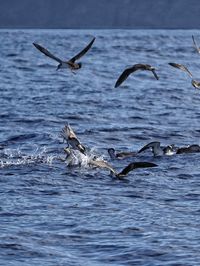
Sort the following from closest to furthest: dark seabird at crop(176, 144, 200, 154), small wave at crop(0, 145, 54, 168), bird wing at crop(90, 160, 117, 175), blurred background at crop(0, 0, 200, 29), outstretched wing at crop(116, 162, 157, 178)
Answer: outstretched wing at crop(116, 162, 157, 178), bird wing at crop(90, 160, 117, 175), small wave at crop(0, 145, 54, 168), dark seabird at crop(176, 144, 200, 154), blurred background at crop(0, 0, 200, 29)

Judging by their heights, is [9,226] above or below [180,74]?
below

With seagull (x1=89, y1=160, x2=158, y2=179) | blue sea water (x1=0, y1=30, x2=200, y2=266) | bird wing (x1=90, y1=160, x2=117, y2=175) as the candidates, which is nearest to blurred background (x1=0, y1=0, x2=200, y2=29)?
blue sea water (x1=0, y1=30, x2=200, y2=266)

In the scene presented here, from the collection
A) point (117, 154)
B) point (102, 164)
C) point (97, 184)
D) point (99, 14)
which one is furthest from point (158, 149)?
point (99, 14)

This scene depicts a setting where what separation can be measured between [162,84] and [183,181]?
22244 mm

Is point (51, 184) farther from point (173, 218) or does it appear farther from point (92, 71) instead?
point (92, 71)

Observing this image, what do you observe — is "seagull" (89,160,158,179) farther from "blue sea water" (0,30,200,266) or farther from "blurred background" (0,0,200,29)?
"blurred background" (0,0,200,29)

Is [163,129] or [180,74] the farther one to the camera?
[180,74]

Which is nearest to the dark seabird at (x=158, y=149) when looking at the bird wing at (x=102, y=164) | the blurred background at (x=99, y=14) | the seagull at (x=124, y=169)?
the bird wing at (x=102, y=164)

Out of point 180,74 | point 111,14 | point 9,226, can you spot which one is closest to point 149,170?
point 9,226

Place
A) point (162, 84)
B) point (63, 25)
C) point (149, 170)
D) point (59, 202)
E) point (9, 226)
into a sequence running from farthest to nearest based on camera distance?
point (63, 25)
point (162, 84)
point (149, 170)
point (59, 202)
point (9, 226)

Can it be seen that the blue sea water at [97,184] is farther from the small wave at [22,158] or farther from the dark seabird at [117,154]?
the dark seabird at [117,154]

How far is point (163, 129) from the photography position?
26.2 metres

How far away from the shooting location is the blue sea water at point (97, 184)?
46.3 ft

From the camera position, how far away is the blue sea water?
1410 centimetres
